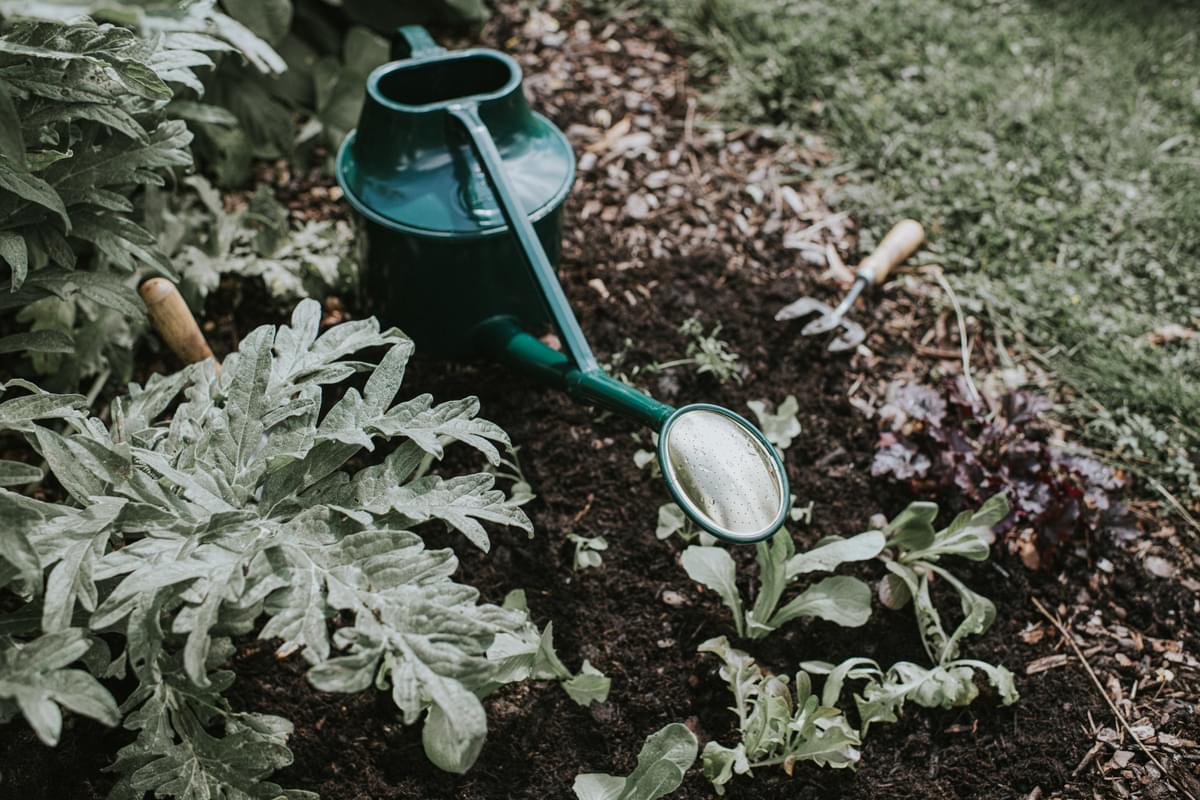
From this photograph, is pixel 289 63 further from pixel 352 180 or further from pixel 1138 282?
pixel 1138 282

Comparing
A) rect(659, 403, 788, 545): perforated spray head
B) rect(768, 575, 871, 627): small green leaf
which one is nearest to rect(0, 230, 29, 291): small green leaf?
rect(659, 403, 788, 545): perforated spray head

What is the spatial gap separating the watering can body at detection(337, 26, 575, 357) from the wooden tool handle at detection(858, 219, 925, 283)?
832mm

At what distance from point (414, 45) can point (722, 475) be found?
1182 mm

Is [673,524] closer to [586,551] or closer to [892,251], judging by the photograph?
[586,551]

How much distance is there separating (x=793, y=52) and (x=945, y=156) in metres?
0.61

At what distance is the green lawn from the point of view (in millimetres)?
2420

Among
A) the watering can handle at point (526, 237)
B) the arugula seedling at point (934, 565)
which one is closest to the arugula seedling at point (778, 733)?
the arugula seedling at point (934, 565)

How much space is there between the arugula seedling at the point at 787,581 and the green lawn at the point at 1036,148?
84 cm

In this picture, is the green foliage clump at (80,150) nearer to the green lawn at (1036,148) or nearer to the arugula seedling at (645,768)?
the arugula seedling at (645,768)

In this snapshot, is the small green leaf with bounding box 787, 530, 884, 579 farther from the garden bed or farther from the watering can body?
the watering can body

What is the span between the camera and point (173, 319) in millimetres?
1975

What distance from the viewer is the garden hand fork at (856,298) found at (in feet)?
7.89

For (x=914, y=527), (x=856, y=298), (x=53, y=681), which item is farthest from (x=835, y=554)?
(x=53, y=681)

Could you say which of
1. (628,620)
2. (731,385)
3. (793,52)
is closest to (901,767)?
(628,620)
